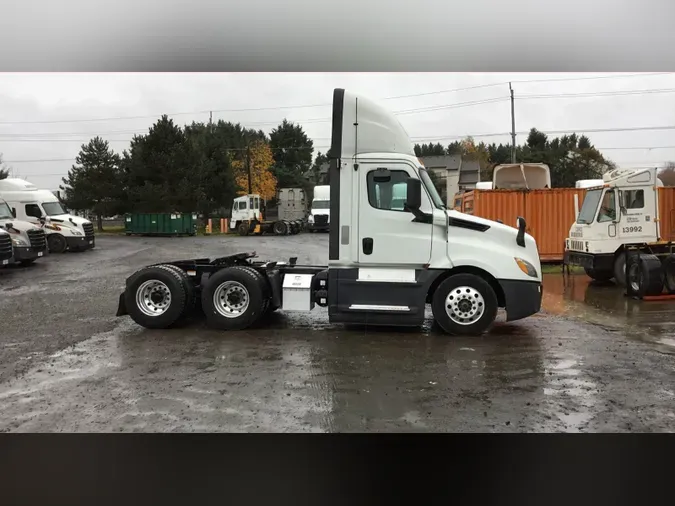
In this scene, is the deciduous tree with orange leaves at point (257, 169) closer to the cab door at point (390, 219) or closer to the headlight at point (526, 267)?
the cab door at point (390, 219)

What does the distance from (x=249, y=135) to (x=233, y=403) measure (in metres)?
4.18

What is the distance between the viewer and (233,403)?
3998 millimetres

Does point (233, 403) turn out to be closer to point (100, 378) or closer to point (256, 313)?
point (100, 378)

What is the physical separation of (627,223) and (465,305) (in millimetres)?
5757

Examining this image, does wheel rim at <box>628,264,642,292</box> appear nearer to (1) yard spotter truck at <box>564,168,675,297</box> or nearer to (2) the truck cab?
(1) yard spotter truck at <box>564,168,675,297</box>

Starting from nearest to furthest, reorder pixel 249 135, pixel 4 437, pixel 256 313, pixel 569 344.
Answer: pixel 4 437 → pixel 569 344 → pixel 256 313 → pixel 249 135

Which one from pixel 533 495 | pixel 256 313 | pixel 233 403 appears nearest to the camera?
pixel 533 495

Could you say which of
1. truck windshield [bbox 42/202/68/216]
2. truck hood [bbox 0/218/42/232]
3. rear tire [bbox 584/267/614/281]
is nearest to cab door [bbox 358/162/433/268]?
rear tire [bbox 584/267/614/281]

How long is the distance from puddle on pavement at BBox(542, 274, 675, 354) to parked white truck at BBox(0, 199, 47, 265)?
10.2 m

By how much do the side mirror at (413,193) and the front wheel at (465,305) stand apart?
1.00 m

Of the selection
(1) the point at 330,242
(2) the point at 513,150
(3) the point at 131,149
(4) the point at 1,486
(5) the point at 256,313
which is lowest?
(4) the point at 1,486

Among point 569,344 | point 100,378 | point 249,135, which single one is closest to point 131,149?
point 249,135

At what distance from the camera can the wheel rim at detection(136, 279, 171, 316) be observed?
21.0 ft

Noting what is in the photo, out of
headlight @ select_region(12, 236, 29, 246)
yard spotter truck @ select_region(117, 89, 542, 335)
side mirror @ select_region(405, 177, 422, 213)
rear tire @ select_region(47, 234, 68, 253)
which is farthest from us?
rear tire @ select_region(47, 234, 68, 253)
